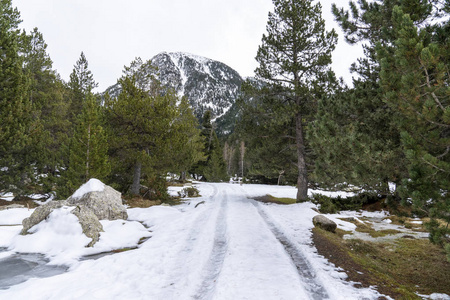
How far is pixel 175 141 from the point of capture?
49.3 feet

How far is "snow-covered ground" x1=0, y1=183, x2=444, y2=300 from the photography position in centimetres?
418

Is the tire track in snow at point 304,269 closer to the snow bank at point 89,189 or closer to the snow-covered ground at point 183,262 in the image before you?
the snow-covered ground at point 183,262

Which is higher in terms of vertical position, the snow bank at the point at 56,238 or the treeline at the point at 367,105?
the treeline at the point at 367,105

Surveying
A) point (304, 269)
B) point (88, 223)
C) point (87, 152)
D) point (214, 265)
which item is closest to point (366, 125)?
point (304, 269)

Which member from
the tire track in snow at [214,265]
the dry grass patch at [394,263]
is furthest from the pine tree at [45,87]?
the dry grass patch at [394,263]

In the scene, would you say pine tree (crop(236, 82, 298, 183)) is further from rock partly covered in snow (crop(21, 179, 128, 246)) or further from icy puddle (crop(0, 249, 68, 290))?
icy puddle (crop(0, 249, 68, 290))

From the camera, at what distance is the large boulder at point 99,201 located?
977 cm

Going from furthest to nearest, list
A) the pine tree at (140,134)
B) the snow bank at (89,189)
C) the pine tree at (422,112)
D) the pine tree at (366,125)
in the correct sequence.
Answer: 1. the pine tree at (140,134)
2. the snow bank at (89,189)
3. the pine tree at (366,125)
4. the pine tree at (422,112)

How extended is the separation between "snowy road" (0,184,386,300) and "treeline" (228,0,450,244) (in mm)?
2535

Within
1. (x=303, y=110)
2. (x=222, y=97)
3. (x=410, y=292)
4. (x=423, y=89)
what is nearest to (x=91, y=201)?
(x=410, y=292)

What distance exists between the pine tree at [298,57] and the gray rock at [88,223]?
37.7 feet

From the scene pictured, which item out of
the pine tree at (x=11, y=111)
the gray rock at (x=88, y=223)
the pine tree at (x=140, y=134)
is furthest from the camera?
the pine tree at (x=140, y=134)

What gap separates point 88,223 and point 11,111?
32.5 feet

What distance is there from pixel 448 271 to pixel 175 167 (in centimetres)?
1437
